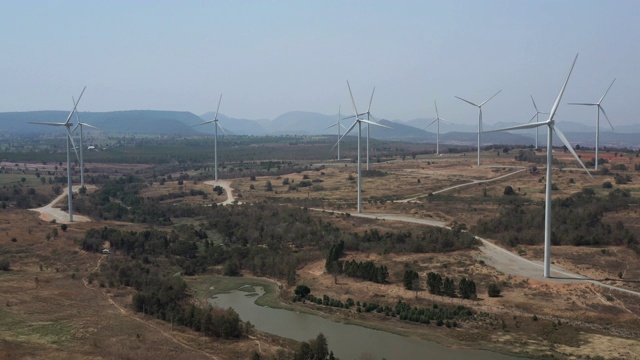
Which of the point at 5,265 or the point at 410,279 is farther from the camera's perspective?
the point at 5,265

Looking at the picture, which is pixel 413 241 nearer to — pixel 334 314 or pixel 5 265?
pixel 334 314

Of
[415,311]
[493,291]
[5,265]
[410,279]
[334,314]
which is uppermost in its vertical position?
[5,265]

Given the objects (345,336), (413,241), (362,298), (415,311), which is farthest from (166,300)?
(413,241)

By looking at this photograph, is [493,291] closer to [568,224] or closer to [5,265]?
[568,224]

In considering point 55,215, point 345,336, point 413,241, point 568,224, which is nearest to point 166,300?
point 345,336

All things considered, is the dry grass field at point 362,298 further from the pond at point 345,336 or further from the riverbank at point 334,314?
the pond at point 345,336

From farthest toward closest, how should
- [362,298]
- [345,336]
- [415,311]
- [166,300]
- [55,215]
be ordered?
1. [55,215]
2. [362,298]
3. [166,300]
4. [415,311]
5. [345,336]

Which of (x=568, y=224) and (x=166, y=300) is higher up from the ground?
(x=568, y=224)

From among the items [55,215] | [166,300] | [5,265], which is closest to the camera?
[166,300]
